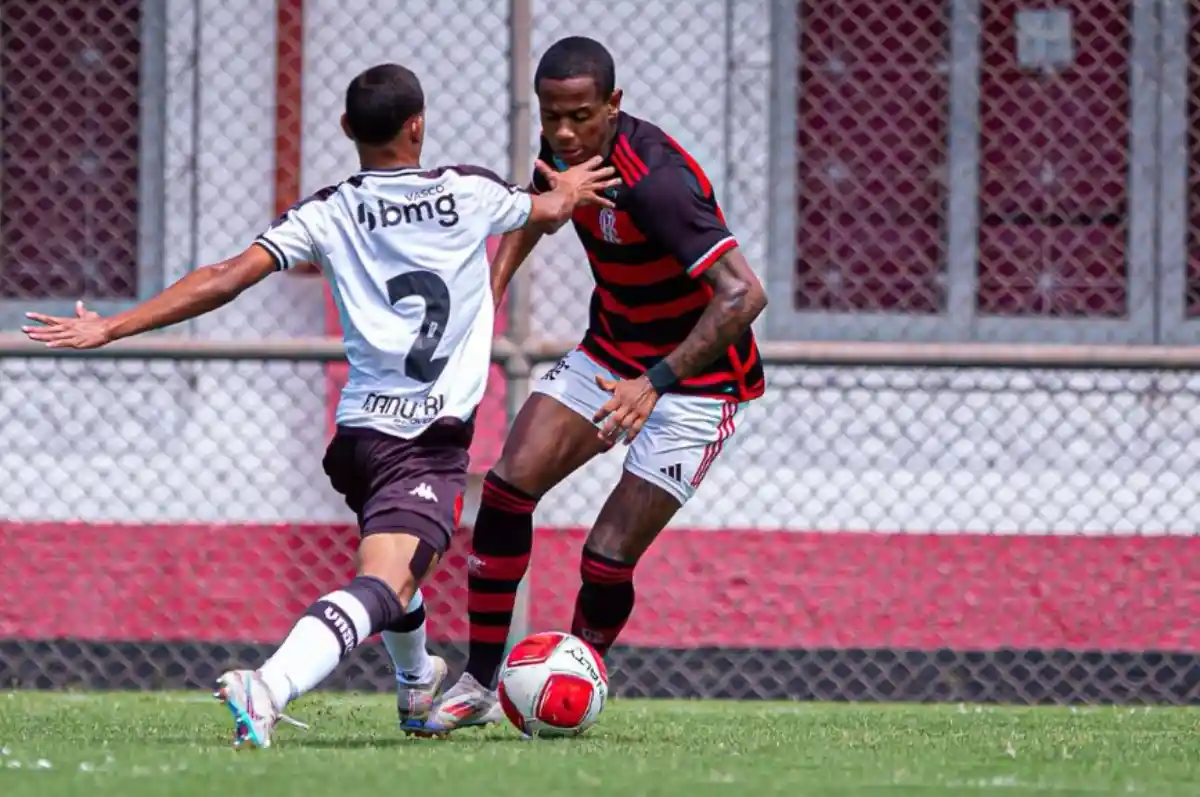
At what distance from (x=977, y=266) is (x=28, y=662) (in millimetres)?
3698

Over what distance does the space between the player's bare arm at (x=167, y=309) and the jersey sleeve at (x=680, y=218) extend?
A: 104cm

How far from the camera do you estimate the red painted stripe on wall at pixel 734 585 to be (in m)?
7.81

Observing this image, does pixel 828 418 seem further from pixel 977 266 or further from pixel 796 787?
pixel 796 787

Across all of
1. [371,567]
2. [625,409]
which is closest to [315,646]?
[371,567]

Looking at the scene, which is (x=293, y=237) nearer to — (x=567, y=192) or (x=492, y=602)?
(x=567, y=192)

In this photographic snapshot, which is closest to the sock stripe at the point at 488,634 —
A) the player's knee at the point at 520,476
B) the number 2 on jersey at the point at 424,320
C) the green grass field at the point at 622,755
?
the green grass field at the point at 622,755

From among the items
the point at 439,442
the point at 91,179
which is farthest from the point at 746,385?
the point at 91,179

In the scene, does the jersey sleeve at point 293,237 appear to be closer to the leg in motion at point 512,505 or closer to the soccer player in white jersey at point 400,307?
the soccer player in white jersey at point 400,307

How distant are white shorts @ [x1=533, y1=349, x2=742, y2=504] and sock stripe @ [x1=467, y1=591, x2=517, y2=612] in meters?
0.46

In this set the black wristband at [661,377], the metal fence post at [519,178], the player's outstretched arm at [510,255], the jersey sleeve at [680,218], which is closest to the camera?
the black wristband at [661,377]

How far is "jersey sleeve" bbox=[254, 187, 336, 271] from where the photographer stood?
4.81 m

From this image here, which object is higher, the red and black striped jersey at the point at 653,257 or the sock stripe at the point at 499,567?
the red and black striped jersey at the point at 653,257

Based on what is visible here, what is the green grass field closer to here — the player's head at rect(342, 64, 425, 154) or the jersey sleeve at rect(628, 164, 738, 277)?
the jersey sleeve at rect(628, 164, 738, 277)

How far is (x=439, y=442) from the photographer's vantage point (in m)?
4.93
